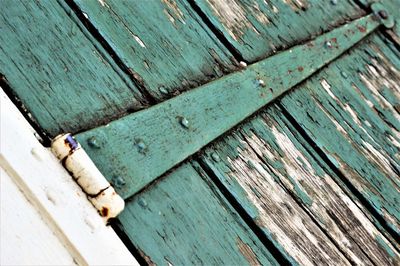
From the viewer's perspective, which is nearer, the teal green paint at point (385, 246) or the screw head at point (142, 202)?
the screw head at point (142, 202)

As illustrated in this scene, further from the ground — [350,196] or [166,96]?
[166,96]

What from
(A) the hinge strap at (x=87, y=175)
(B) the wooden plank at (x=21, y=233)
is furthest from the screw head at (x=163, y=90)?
(B) the wooden plank at (x=21, y=233)

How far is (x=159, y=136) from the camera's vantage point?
0.93 metres

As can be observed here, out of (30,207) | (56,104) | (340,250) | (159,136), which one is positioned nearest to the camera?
(30,207)

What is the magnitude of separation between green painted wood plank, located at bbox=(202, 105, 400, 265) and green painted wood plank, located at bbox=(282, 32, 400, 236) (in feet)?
0.21

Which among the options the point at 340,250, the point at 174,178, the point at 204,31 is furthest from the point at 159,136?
the point at 340,250

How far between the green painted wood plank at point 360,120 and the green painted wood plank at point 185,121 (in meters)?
0.07

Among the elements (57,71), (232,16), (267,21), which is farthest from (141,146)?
(267,21)

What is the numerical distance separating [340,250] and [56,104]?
67 centimetres

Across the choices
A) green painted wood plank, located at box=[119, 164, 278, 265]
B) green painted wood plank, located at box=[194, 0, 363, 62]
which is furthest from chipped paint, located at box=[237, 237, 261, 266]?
green painted wood plank, located at box=[194, 0, 363, 62]

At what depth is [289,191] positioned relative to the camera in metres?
1.13

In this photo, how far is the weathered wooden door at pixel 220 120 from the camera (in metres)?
0.86

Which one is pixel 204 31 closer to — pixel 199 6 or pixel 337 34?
pixel 199 6

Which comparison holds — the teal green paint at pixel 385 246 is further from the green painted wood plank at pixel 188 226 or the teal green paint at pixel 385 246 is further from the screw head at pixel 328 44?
the screw head at pixel 328 44
